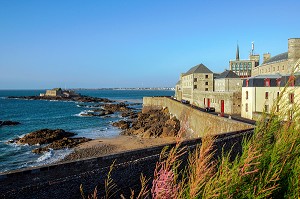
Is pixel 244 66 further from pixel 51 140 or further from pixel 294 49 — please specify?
pixel 51 140

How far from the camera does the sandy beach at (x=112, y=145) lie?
26567 millimetres

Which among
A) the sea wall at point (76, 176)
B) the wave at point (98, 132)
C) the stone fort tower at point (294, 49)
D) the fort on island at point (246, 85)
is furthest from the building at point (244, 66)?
the sea wall at point (76, 176)

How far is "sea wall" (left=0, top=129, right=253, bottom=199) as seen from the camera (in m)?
6.68

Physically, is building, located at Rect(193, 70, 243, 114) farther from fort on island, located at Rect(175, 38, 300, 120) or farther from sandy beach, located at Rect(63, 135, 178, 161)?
sandy beach, located at Rect(63, 135, 178, 161)

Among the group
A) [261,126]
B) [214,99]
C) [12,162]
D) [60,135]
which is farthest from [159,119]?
[261,126]

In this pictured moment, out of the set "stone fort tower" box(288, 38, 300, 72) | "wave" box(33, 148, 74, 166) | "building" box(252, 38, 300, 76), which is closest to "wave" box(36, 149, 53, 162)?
"wave" box(33, 148, 74, 166)

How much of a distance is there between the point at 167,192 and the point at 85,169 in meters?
5.63

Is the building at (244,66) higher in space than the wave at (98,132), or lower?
higher

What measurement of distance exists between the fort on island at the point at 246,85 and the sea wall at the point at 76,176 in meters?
4.58

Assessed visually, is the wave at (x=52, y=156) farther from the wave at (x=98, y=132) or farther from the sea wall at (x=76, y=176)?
the sea wall at (x=76, y=176)

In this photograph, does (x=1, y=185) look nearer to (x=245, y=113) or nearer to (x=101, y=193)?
(x=101, y=193)

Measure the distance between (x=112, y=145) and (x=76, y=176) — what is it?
2253 cm

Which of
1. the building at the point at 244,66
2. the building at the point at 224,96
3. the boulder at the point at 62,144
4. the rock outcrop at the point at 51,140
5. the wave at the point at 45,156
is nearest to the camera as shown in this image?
the wave at the point at 45,156

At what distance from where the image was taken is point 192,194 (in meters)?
2.98
